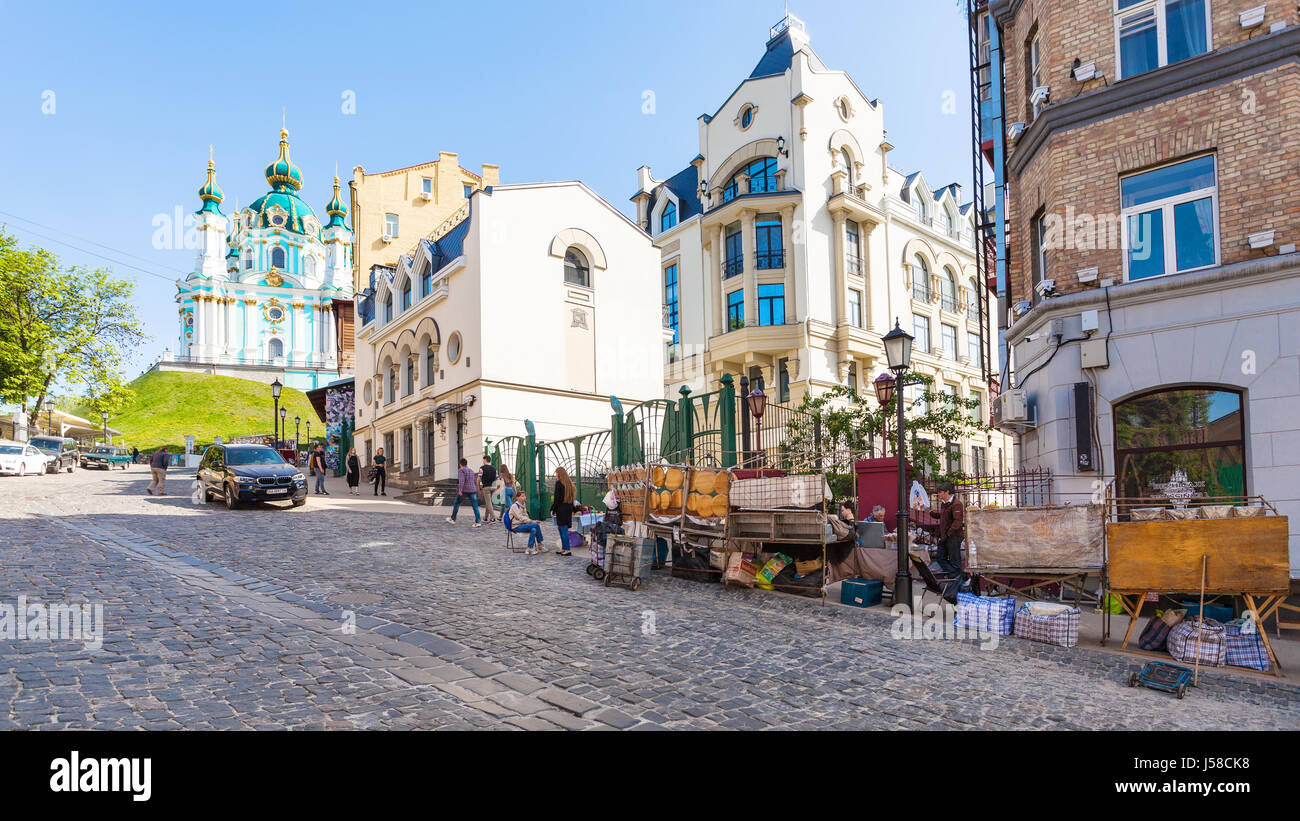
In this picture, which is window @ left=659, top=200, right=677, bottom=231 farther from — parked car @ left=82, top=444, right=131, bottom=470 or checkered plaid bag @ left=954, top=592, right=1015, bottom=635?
parked car @ left=82, top=444, right=131, bottom=470

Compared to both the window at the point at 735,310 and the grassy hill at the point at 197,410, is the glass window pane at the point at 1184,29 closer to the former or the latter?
the window at the point at 735,310

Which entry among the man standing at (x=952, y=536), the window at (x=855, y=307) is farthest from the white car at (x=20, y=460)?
the man standing at (x=952, y=536)

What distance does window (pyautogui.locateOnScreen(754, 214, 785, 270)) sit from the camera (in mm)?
33188

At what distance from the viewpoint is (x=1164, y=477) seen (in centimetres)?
1227

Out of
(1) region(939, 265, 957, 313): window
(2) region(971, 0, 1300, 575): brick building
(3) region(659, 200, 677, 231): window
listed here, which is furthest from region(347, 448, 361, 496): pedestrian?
(1) region(939, 265, 957, 313): window

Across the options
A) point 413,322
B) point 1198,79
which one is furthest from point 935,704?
point 413,322

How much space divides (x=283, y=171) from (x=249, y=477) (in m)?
85.7

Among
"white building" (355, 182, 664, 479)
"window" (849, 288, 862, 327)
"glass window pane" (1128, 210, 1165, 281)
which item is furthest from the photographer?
"window" (849, 288, 862, 327)

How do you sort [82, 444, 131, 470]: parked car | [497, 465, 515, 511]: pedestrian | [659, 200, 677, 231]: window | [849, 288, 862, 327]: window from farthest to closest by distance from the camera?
[82, 444, 131, 470]: parked car, [659, 200, 677, 231]: window, [849, 288, 862, 327]: window, [497, 465, 515, 511]: pedestrian

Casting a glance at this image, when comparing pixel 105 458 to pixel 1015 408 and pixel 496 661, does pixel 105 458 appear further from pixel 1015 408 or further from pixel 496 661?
pixel 1015 408

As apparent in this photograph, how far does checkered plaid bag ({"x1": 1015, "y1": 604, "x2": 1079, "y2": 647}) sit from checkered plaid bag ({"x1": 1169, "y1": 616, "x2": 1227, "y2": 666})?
3.07 ft

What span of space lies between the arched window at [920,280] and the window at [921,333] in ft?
3.36

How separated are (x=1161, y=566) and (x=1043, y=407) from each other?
5.82 m

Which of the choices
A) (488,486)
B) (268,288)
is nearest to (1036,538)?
(488,486)
